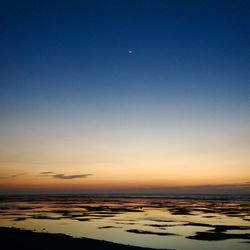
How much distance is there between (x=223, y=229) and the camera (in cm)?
3066

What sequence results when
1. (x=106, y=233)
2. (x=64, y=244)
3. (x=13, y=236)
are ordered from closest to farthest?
(x=64, y=244) < (x=13, y=236) < (x=106, y=233)

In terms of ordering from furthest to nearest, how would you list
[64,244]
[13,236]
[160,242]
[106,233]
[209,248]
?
1. [106,233]
2. [160,242]
3. [209,248]
4. [13,236]
5. [64,244]

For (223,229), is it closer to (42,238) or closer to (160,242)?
(160,242)

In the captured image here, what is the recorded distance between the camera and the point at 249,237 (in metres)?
26.2

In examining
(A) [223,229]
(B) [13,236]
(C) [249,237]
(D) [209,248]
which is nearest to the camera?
(B) [13,236]

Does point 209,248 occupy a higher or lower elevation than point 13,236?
lower

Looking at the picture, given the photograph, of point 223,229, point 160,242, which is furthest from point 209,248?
point 223,229

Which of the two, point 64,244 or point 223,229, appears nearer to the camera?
point 64,244

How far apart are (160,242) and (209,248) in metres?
3.55

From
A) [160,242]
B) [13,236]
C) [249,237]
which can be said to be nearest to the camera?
[13,236]

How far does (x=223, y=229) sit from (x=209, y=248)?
932 centimetres

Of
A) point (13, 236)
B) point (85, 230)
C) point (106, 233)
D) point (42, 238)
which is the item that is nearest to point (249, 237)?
point (106, 233)

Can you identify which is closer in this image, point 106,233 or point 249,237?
point 249,237

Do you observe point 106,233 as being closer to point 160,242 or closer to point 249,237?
point 160,242
